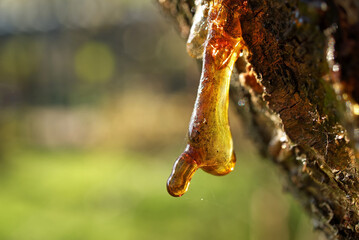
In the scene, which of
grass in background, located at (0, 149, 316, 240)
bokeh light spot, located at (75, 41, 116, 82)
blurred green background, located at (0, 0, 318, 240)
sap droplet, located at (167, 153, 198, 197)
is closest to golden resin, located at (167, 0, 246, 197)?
sap droplet, located at (167, 153, 198, 197)

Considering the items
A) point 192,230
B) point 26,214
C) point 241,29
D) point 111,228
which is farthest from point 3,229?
point 241,29

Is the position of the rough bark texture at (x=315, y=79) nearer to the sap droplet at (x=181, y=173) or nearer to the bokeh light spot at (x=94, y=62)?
the sap droplet at (x=181, y=173)

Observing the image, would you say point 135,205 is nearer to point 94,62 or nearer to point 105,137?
point 105,137

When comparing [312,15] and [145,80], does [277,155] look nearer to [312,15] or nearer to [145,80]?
[312,15]

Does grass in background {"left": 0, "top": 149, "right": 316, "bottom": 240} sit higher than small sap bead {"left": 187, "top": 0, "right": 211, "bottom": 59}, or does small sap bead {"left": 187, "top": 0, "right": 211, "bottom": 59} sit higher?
small sap bead {"left": 187, "top": 0, "right": 211, "bottom": 59}

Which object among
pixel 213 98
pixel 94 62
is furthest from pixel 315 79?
pixel 94 62

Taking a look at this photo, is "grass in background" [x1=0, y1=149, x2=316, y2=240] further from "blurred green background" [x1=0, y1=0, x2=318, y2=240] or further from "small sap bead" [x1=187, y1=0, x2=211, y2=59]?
"small sap bead" [x1=187, y1=0, x2=211, y2=59]
